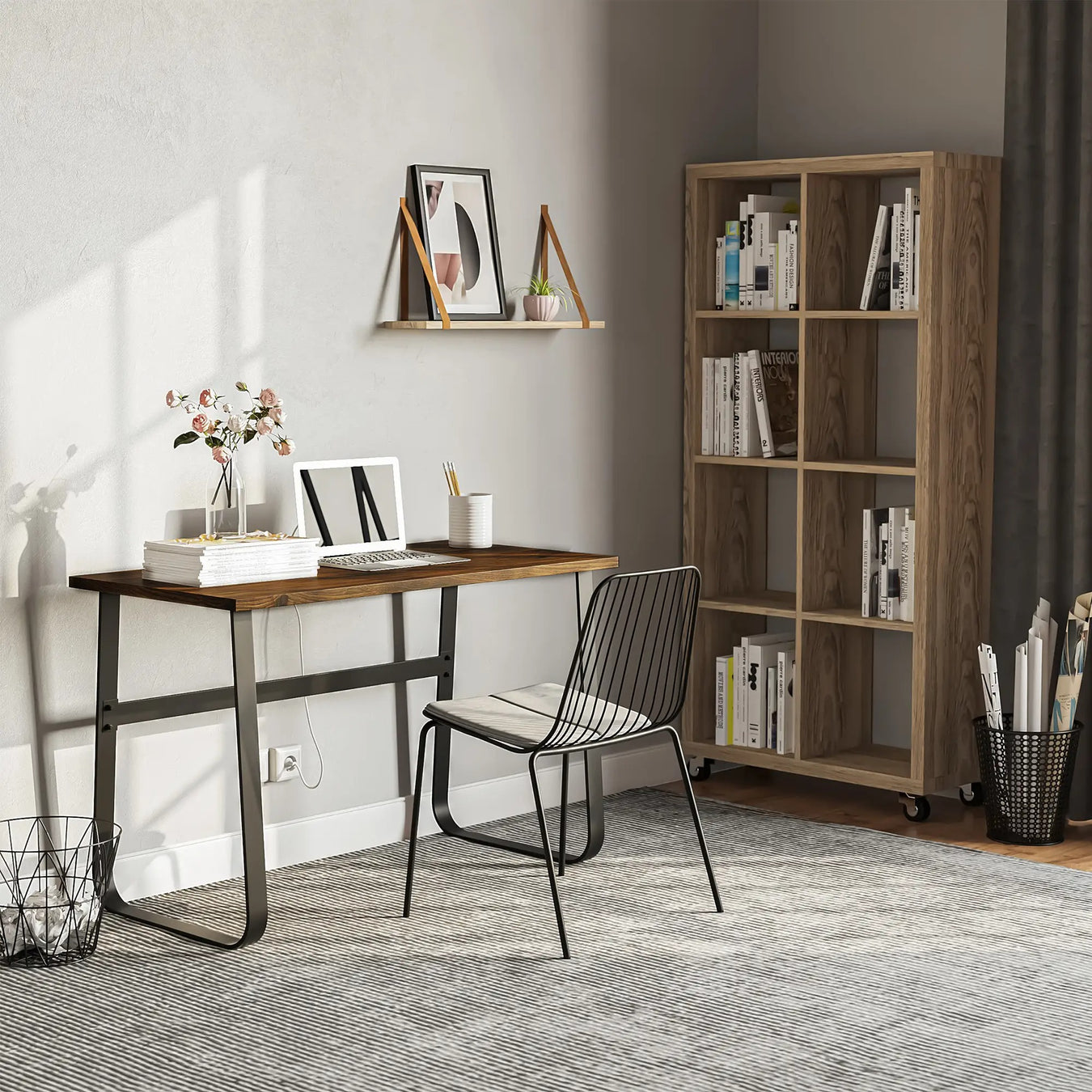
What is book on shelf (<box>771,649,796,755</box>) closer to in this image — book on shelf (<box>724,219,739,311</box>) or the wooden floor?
the wooden floor

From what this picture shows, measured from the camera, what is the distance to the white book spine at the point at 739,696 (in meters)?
4.64

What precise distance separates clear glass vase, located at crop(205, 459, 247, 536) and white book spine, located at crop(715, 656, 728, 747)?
1.65 metres

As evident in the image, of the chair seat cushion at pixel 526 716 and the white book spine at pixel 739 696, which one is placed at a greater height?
the chair seat cushion at pixel 526 716

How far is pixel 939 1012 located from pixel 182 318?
2186mm

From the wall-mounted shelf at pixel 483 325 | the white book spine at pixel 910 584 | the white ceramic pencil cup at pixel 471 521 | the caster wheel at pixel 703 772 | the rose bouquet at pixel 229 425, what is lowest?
the caster wheel at pixel 703 772

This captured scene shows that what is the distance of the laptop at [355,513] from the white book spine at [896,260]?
1.38 metres

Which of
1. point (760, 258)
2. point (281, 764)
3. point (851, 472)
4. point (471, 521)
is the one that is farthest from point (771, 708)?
point (281, 764)

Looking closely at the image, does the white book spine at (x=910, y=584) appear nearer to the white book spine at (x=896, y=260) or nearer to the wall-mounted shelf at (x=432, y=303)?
the white book spine at (x=896, y=260)

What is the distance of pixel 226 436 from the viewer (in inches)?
139

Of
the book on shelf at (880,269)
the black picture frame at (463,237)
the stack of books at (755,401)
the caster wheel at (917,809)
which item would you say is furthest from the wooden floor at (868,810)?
the black picture frame at (463,237)

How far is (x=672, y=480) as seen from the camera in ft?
15.7

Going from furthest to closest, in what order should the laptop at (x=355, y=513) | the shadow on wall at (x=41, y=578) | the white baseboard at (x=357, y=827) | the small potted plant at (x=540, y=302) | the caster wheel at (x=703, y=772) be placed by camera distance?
the caster wheel at (x=703, y=772) → the small potted plant at (x=540, y=302) → the laptop at (x=355, y=513) → the white baseboard at (x=357, y=827) → the shadow on wall at (x=41, y=578)

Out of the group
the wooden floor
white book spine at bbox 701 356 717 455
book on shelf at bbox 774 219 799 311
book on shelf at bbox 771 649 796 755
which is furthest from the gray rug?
book on shelf at bbox 774 219 799 311

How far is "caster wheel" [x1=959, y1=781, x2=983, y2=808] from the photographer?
4.46 m
